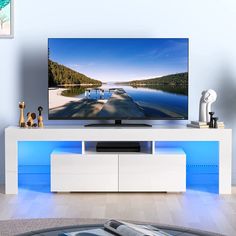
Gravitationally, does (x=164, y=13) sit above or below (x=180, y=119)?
above

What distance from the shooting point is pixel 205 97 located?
210 inches

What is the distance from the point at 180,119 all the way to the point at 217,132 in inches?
16.3

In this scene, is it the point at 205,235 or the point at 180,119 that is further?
the point at 180,119

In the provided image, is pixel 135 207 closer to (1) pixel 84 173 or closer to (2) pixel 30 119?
(1) pixel 84 173

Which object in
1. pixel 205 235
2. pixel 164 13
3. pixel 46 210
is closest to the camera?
pixel 205 235

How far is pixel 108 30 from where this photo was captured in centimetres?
561

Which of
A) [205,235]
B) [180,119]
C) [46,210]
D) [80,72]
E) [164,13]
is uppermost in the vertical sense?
[164,13]

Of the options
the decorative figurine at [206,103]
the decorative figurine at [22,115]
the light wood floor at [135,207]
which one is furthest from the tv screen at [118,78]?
the light wood floor at [135,207]

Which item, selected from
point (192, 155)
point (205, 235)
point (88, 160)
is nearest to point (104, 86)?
point (88, 160)

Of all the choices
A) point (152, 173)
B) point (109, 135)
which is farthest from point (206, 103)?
point (109, 135)

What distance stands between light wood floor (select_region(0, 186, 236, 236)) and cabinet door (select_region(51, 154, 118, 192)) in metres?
0.07

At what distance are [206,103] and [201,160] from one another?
26.0 inches

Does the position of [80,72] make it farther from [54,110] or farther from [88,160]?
[88,160]

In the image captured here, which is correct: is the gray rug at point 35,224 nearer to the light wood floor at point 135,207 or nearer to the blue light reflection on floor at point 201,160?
the light wood floor at point 135,207
